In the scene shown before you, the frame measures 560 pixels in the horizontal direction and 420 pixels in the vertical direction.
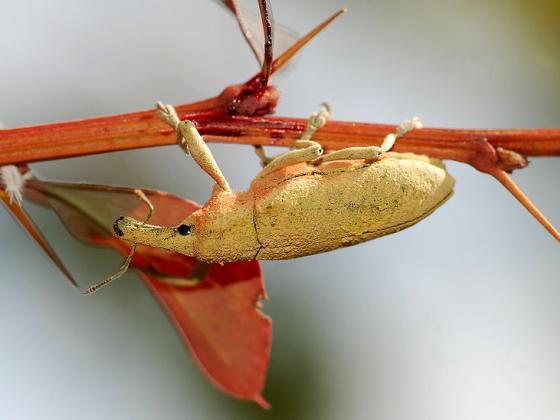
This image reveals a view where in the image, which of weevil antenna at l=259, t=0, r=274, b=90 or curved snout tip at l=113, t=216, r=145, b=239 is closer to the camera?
weevil antenna at l=259, t=0, r=274, b=90

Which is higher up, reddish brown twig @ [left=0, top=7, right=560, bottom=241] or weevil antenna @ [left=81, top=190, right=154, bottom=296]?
reddish brown twig @ [left=0, top=7, right=560, bottom=241]

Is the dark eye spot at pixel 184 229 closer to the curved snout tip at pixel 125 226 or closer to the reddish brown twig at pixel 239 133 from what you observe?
the curved snout tip at pixel 125 226

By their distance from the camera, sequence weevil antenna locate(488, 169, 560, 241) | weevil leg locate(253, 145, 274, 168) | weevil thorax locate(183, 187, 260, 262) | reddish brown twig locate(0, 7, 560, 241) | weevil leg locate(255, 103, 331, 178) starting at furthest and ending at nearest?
weevil leg locate(253, 145, 274, 168) → weevil thorax locate(183, 187, 260, 262) → weevil leg locate(255, 103, 331, 178) → reddish brown twig locate(0, 7, 560, 241) → weevil antenna locate(488, 169, 560, 241)

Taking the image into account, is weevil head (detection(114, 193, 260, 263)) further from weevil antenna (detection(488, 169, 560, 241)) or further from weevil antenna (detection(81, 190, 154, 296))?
weevil antenna (detection(488, 169, 560, 241))

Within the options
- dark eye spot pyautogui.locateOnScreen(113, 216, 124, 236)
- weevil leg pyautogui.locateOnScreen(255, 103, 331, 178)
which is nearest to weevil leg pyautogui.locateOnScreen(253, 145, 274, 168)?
weevil leg pyautogui.locateOnScreen(255, 103, 331, 178)

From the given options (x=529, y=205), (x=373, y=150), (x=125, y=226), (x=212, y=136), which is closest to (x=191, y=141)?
(x=212, y=136)

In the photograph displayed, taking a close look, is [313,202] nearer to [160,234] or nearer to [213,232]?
[213,232]

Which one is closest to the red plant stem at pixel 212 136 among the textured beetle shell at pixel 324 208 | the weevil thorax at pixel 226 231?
the textured beetle shell at pixel 324 208

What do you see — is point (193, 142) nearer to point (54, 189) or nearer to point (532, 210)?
point (54, 189)
